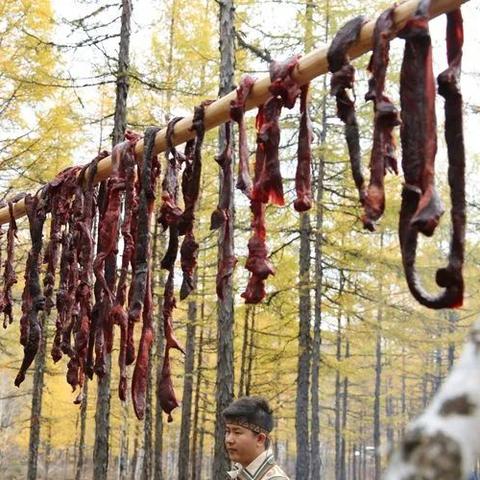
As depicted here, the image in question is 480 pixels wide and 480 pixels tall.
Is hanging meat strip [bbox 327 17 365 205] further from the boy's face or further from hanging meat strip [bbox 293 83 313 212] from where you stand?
the boy's face

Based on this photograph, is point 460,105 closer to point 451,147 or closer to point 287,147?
point 451,147

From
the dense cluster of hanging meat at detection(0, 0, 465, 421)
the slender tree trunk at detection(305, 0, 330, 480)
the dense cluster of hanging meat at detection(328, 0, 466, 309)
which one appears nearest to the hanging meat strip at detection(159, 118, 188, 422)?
the dense cluster of hanging meat at detection(0, 0, 465, 421)

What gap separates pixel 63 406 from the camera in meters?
27.9

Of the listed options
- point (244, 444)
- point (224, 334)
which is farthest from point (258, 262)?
point (224, 334)

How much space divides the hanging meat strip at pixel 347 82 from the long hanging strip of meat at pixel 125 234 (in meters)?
0.99

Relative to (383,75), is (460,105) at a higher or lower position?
lower

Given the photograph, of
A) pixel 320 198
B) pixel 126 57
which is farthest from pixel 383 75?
pixel 320 198

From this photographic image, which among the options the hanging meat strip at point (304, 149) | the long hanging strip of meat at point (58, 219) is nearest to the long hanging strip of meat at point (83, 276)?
the long hanging strip of meat at point (58, 219)

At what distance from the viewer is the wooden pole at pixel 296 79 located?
5.00 feet

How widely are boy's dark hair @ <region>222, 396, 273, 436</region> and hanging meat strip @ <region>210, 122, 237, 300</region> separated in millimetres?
1736

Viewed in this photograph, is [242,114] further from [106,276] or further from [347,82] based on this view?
[106,276]

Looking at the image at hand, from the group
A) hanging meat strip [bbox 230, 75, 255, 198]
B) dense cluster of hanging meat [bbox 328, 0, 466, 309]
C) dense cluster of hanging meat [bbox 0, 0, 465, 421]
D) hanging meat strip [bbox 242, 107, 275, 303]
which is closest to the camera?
dense cluster of hanging meat [bbox 328, 0, 466, 309]

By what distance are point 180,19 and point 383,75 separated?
17270 mm

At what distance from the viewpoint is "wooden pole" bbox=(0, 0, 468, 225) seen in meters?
1.52
